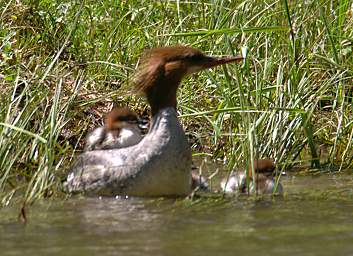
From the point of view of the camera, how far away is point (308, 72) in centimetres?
862

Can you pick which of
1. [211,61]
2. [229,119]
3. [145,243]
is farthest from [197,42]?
[145,243]

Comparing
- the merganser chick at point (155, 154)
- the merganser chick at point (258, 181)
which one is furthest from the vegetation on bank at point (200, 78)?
the merganser chick at point (155, 154)

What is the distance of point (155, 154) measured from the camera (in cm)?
757

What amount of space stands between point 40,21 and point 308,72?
2.71m

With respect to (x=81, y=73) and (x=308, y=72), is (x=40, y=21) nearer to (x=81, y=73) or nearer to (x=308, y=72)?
(x=81, y=73)

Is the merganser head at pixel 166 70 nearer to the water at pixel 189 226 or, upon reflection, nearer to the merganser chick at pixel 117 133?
the merganser chick at pixel 117 133

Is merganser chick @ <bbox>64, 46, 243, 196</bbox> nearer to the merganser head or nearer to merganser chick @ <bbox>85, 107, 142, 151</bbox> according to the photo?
the merganser head

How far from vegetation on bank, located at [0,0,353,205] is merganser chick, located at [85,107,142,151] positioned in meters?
0.26

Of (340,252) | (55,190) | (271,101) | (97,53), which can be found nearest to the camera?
(340,252)

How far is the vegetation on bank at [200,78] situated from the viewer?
25.6ft

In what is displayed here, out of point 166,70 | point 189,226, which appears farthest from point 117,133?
point 189,226

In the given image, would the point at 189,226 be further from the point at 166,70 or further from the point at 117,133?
the point at 117,133

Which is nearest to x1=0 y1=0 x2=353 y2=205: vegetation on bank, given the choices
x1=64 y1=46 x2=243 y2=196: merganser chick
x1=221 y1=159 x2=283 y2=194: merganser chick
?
x1=221 y1=159 x2=283 y2=194: merganser chick

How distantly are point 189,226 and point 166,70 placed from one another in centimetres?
170
